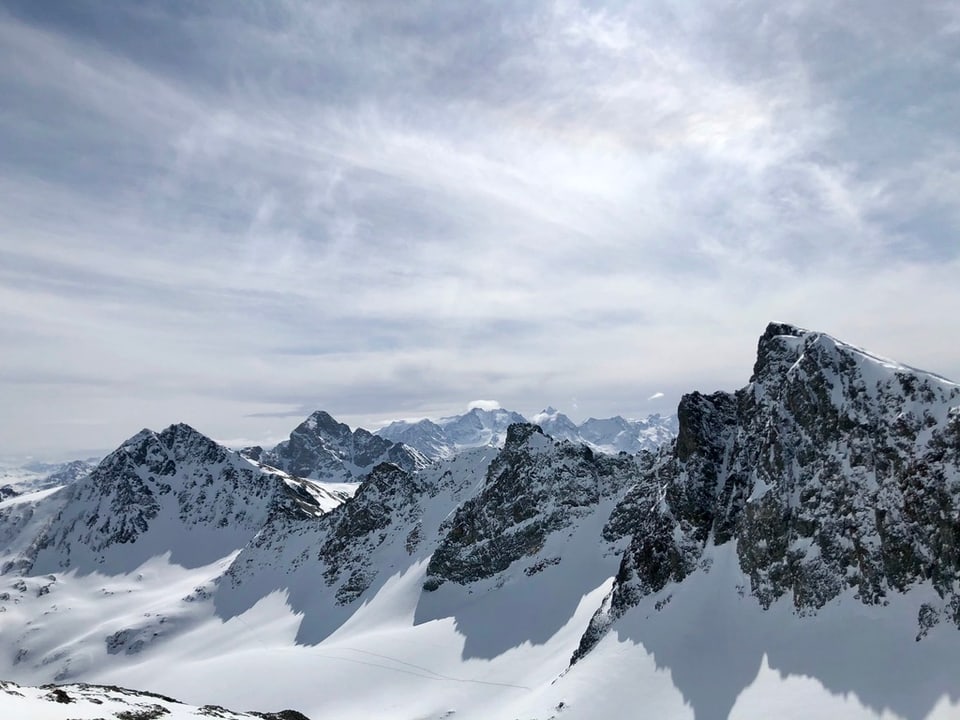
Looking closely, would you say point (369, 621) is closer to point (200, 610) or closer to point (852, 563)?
point (200, 610)

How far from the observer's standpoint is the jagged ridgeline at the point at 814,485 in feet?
167

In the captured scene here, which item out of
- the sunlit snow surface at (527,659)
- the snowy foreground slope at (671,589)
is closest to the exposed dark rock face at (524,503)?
the snowy foreground slope at (671,589)

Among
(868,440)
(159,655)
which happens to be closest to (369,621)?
(159,655)

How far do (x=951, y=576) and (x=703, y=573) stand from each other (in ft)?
80.8

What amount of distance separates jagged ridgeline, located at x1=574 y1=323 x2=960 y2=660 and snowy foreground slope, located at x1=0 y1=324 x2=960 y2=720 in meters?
0.20

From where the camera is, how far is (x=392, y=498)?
6265 inches

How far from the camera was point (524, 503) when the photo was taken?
11975 cm

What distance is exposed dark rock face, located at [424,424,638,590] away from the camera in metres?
117

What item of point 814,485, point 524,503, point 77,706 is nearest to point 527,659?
point 524,503

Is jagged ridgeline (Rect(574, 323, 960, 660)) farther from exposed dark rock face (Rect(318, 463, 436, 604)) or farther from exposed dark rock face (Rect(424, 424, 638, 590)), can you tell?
exposed dark rock face (Rect(318, 463, 436, 604))

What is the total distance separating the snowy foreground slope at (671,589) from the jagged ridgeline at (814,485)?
200 mm

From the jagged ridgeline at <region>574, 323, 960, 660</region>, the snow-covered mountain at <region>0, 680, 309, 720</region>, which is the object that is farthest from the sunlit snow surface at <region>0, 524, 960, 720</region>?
the jagged ridgeline at <region>574, 323, 960, 660</region>

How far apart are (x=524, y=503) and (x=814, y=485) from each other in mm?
66892

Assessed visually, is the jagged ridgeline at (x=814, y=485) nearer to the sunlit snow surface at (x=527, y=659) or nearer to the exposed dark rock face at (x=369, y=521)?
the sunlit snow surface at (x=527, y=659)
